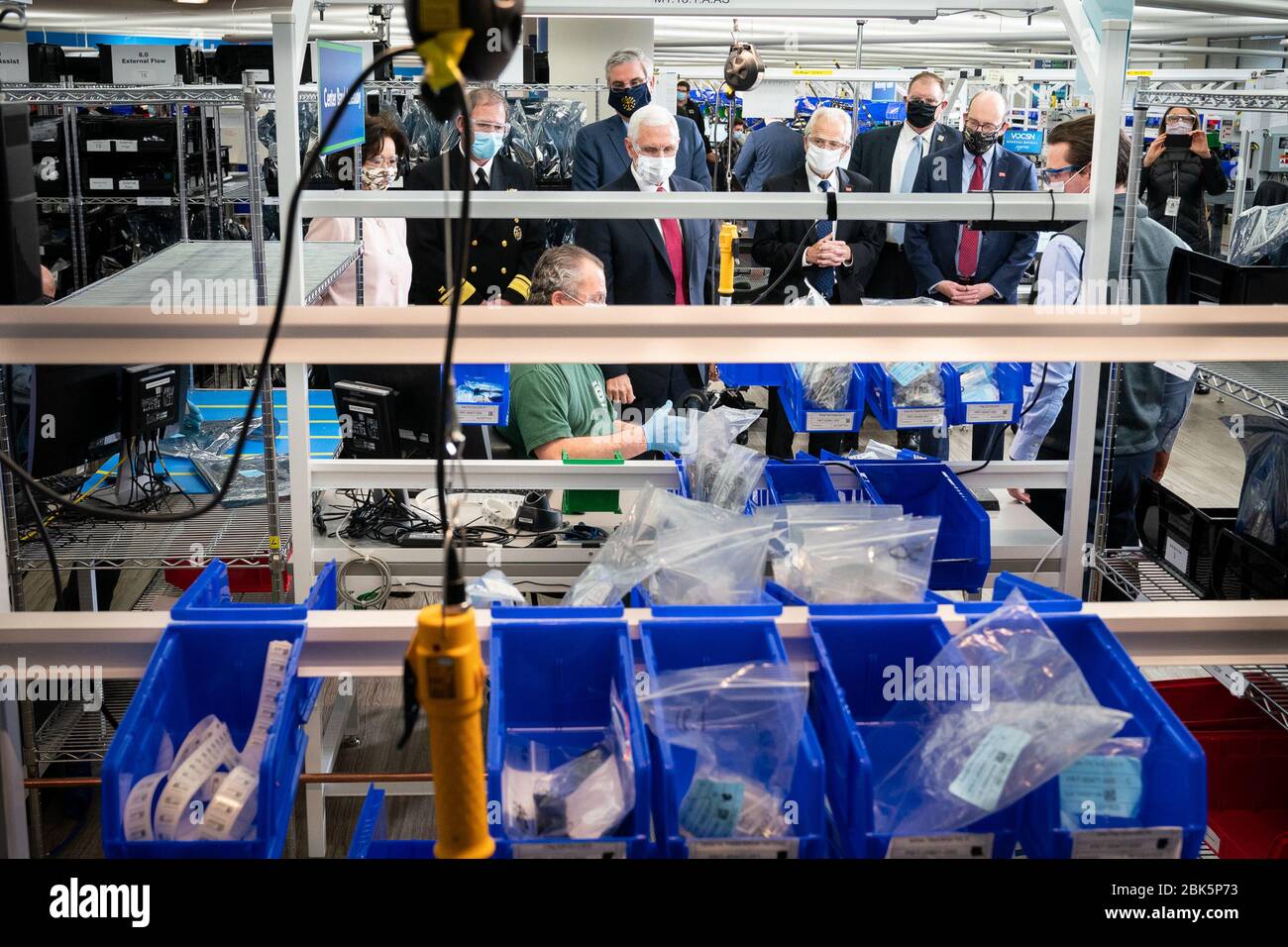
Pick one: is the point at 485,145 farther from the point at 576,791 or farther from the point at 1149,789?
the point at 1149,789

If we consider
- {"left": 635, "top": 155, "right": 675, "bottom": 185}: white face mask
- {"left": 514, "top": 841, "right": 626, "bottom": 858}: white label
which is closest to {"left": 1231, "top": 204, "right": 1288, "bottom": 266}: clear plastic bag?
{"left": 635, "top": 155, "right": 675, "bottom": 185}: white face mask

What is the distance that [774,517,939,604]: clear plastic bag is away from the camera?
1937 mm

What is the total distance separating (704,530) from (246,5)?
51.9 inches

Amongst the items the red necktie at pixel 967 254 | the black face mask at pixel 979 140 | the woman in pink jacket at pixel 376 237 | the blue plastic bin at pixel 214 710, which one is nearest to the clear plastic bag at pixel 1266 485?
the blue plastic bin at pixel 214 710

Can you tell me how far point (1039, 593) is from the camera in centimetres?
187

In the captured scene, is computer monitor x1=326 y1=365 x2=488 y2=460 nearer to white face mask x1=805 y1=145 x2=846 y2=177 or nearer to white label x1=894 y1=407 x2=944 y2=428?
white label x1=894 y1=407 x2=944 y2=428

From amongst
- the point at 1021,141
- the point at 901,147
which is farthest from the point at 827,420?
the point at 1021,141

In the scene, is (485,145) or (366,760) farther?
(485,145)

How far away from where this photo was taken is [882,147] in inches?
263

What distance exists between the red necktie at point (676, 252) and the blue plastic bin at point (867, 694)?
10.1 feet

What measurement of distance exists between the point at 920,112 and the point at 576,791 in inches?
217
